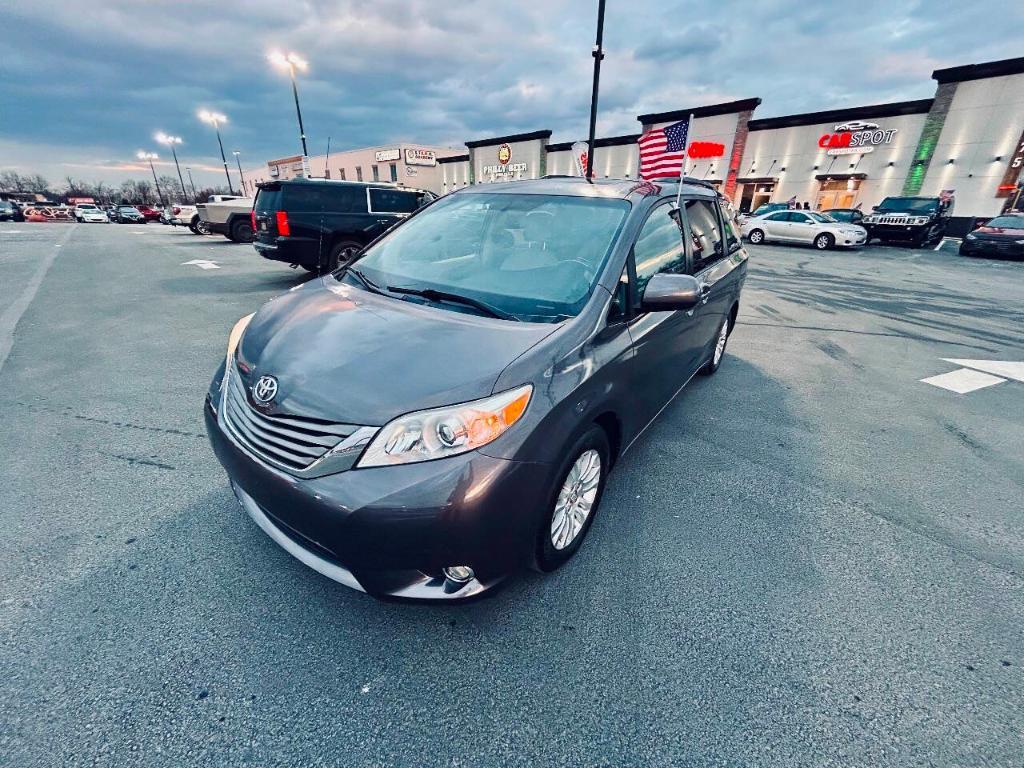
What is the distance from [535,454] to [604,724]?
0.94 meters

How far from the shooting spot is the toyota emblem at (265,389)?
1.80 m

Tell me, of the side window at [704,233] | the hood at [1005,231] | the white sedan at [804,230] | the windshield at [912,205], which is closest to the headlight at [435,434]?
the side window at [704,233]

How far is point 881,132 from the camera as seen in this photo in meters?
25.2

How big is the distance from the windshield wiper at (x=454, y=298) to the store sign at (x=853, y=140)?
33.3 meters

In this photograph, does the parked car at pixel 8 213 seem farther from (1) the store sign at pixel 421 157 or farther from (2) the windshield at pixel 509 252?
(2) the windshield at pixel 509 252

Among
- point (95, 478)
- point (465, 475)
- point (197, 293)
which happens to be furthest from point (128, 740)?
point (197, 293)

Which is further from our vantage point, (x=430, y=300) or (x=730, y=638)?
(x=430, y=300)

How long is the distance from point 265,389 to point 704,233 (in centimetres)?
334

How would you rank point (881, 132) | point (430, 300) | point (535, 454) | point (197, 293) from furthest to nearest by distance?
point (881, 132)
point (197, 293)
point (430, 300)
point (535, 454)

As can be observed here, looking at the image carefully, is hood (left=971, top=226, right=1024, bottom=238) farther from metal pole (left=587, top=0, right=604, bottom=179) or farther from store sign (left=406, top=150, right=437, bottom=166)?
store sign (left=406, top=150, right=437, bottom=166)

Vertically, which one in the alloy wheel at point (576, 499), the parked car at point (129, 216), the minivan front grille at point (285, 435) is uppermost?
the minivan front grille at point (285, 435)

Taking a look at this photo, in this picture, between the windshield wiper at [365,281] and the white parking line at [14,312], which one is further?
the white parking line at [14,312]

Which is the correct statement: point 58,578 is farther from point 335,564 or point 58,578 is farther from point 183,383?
point 183,383

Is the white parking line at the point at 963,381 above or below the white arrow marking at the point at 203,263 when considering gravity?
below
